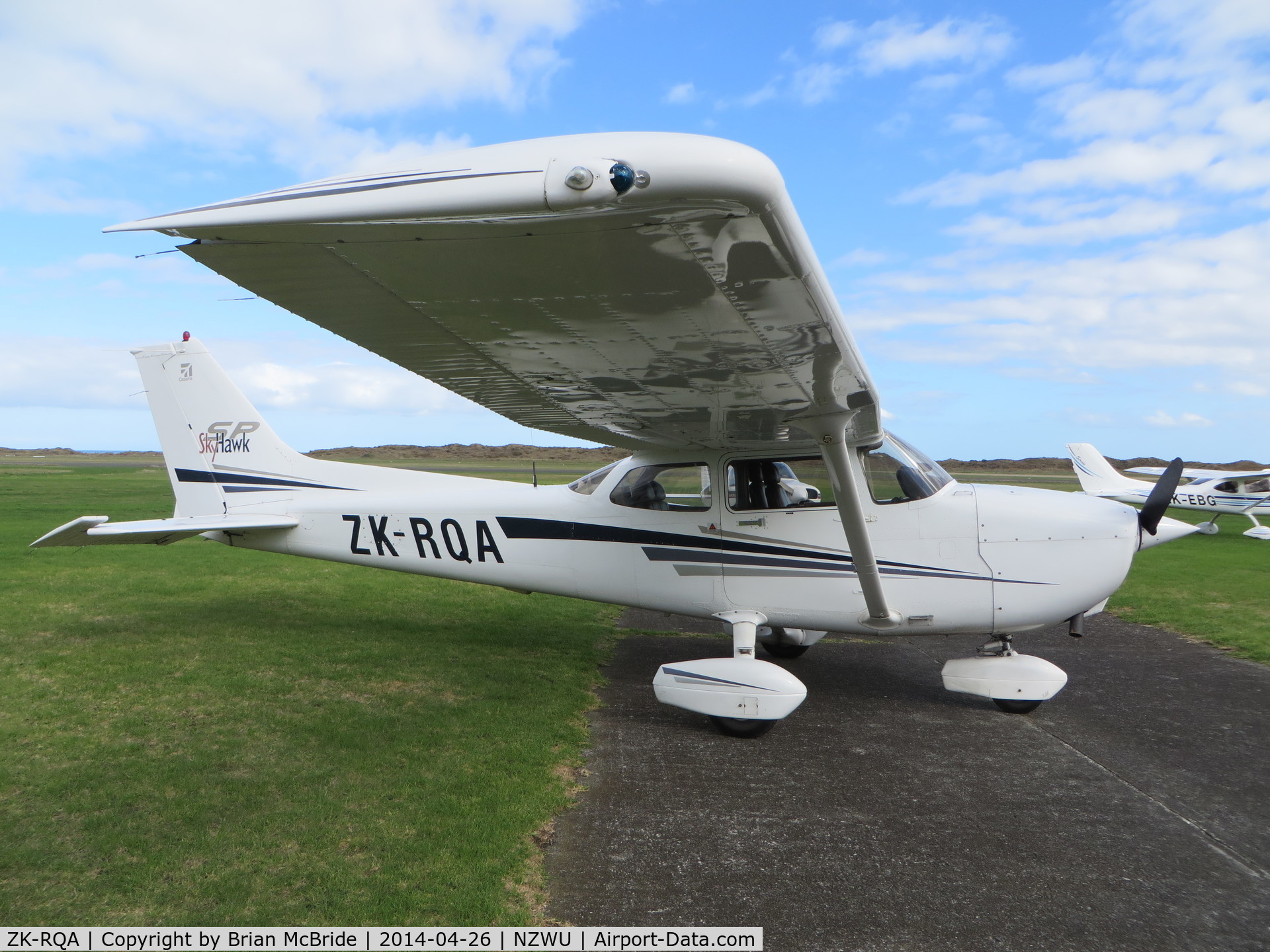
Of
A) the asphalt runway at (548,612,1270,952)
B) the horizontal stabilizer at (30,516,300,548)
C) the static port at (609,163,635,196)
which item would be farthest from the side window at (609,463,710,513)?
the static port at (609,163,635,196)

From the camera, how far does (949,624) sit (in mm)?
5688

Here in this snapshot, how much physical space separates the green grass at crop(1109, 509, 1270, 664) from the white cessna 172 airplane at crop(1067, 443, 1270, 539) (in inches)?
114

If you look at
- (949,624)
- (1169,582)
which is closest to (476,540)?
(949,624)

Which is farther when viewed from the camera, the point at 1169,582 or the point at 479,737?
the point at 1169,582

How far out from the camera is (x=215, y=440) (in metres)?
7.67

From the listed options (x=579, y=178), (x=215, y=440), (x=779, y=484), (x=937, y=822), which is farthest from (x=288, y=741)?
(x=579, y=178)

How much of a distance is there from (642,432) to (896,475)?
1.98 metres

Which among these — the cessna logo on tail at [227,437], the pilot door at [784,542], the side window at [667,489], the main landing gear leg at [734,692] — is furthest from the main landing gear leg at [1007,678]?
the cessna logo on tail at [227,437]

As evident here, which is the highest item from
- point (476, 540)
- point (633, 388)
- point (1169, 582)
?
point (633, 388)

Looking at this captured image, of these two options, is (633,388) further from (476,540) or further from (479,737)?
(476,540)

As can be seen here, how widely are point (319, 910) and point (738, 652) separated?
345cm

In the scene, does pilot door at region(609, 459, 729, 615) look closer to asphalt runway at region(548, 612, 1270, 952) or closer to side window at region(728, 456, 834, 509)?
side window at region(728, 456, 834, 509)

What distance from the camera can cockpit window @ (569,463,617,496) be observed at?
6652 millimetres

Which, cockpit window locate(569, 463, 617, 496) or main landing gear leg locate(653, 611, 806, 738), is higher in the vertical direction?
cockpit window locate(569, 463, 617, 496)
